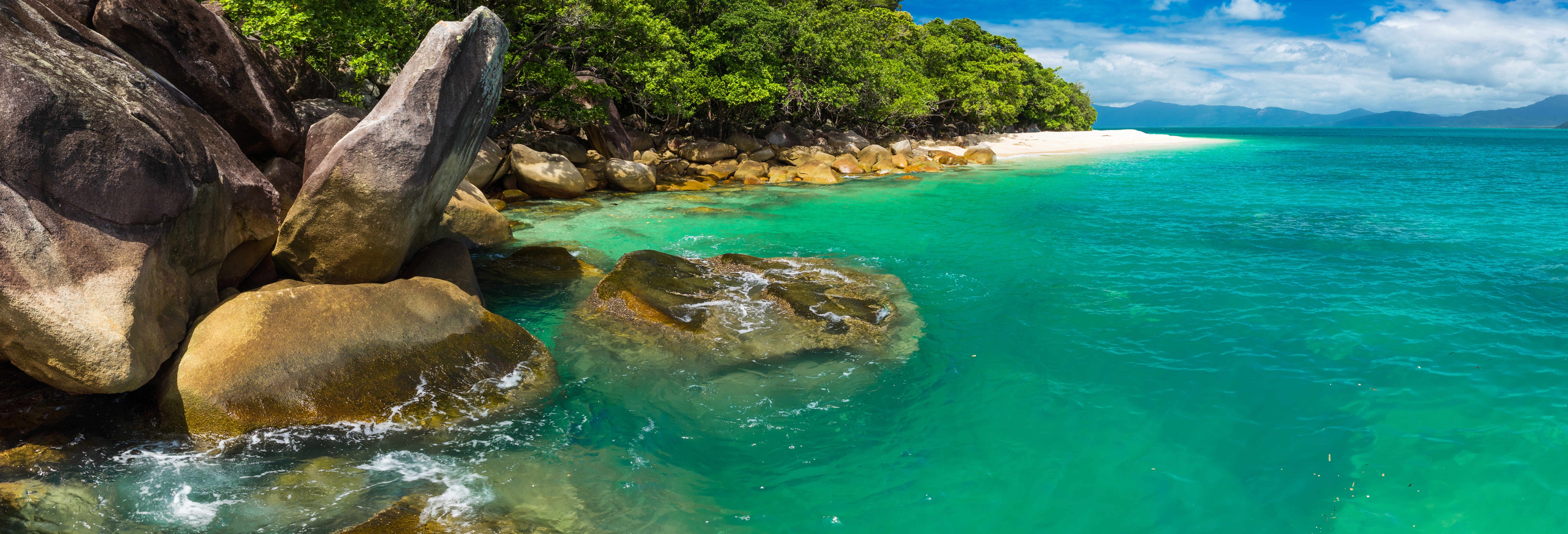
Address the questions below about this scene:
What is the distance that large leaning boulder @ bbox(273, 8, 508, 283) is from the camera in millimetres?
7973

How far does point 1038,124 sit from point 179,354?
8718 cm

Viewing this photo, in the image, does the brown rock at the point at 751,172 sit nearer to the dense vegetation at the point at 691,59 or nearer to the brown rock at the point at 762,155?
the brown rock at the point at 762,155

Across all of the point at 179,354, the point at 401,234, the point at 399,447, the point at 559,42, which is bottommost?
the point at 399,447

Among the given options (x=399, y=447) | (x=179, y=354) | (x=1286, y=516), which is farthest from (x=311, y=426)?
(x=1286, y=516)

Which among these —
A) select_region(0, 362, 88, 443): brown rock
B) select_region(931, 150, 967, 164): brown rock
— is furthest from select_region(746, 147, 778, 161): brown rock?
select_region(0, 362, 88, 443): brown rock

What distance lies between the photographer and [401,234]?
28.4 ft

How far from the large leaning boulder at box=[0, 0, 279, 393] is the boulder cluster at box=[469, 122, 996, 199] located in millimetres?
10879

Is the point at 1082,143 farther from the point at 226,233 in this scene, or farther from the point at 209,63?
the point at 226,233

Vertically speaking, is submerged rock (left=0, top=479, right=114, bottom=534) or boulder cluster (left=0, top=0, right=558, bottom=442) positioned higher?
boulder cluster (left=0, top=0, right=558, bottom=442)

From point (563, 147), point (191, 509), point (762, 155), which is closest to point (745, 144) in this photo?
point (762, 155)

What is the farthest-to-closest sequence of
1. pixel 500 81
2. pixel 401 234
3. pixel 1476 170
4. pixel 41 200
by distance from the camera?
pixel 1476 170, pixel 500 81, pixel 401 234, pixel 41 200

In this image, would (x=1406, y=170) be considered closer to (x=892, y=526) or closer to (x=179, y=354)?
(x=892, y=526)

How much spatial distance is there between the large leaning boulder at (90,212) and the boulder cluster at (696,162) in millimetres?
10879

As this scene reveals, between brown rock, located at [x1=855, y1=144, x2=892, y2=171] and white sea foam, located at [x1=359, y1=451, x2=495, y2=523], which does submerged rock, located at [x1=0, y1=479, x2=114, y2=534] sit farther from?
brown rock, located at [x1=855, y1=144, x2=892, y2=171]
